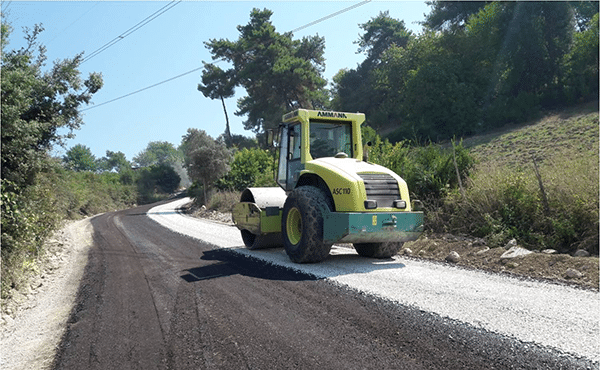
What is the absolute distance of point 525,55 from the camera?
35625 millimetres

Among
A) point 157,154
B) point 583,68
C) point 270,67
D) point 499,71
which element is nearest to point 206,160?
point 270,67

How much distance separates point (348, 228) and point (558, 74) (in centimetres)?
3704

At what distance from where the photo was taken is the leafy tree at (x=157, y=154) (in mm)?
160087

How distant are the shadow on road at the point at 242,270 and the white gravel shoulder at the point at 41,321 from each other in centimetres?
A: 181

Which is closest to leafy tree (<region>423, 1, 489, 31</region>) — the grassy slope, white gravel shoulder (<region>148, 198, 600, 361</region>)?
the grassy slope

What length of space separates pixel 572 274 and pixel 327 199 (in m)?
3.69

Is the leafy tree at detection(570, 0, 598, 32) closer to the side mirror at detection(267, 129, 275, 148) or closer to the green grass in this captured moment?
the green grass

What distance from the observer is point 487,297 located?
4.98 m

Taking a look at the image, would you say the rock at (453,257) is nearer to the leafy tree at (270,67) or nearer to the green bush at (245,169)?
the green bush at (245,169)

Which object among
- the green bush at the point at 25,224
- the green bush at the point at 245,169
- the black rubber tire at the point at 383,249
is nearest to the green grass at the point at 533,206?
the black rubber tire at the point at 383,249

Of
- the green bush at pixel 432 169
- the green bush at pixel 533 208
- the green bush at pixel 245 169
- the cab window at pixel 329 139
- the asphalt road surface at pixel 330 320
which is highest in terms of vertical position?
the green bush at pixel 245 169

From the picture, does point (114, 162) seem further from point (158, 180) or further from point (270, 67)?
point (270, 67)

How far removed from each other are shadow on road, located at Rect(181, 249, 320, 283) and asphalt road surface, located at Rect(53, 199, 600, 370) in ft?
0.17

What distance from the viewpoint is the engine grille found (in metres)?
6.86
